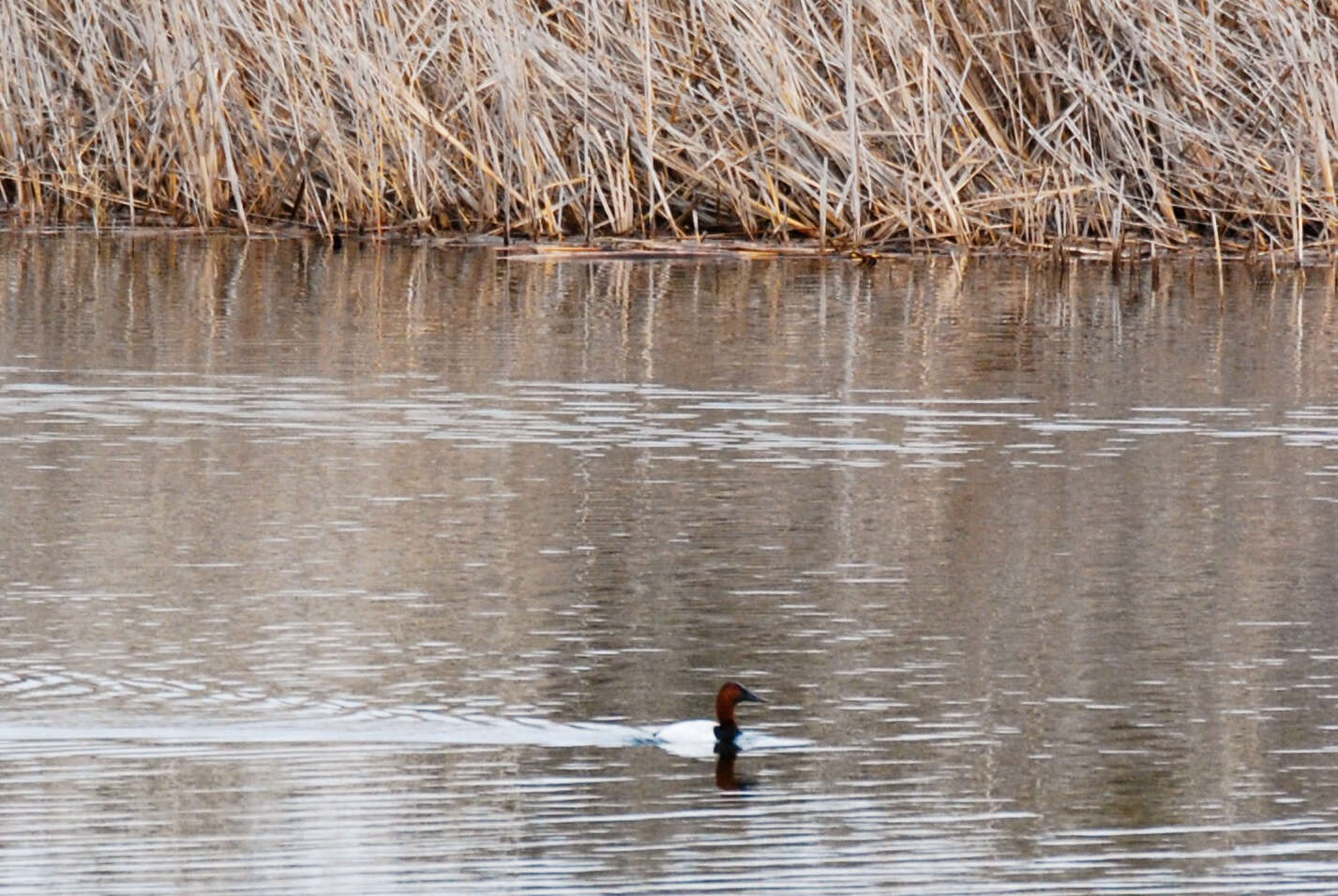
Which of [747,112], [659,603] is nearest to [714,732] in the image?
[659,603]

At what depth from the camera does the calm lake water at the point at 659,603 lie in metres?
4.71

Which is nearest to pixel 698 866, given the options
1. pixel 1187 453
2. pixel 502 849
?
pixel 502 849

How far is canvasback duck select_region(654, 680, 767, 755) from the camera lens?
521cm

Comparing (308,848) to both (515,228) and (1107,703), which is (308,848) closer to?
(1107,703)

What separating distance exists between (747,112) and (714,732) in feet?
33.7

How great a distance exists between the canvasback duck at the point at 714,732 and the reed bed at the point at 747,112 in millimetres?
9682

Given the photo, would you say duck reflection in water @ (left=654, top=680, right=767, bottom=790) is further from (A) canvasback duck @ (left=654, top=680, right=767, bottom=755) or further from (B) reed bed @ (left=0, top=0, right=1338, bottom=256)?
(B) reed bed @ (left=0, top=0, right=1338, bottom=256)

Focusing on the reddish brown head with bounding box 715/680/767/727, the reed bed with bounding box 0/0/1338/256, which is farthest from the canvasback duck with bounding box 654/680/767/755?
the reed bed with bounding box 0/0/1338/256

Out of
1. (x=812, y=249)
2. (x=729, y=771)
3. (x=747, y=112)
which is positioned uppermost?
(x=747, y=112)

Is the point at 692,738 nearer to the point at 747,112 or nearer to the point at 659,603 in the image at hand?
the point at 659,603

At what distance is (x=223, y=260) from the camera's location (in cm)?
1480

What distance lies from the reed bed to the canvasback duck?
9682 mm

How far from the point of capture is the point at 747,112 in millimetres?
15203

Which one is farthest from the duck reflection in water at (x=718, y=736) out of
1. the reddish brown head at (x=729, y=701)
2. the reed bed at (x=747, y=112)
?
the reed bed at (x=747, y=112)
